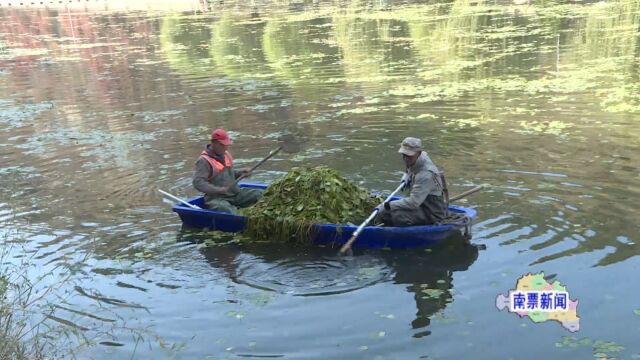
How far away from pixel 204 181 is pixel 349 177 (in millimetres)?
2514

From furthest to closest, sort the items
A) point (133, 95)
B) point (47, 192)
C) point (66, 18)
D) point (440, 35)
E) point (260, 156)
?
point (66, 18), point (440, 35), point (133, 95), point (260, 156), point (47, 192)

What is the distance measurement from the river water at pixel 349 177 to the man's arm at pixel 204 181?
0.75 metres

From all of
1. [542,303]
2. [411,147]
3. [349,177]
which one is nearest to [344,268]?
[411,147]

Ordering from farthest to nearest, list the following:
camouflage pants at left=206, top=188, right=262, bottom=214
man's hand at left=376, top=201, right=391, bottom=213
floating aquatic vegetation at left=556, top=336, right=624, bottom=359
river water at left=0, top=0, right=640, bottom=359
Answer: camouflage pants at left=206, top=188, right=262, bottom=214 → man's hand at left=376, top=201, right=391, bottom=213 → river water at left=0, top=0, right=640, bottom=359 → floating aquatic vegetation at left=556, top=336, right=624, bottom=359

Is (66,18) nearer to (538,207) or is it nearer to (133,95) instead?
(133,95)

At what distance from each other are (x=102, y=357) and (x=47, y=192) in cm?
542

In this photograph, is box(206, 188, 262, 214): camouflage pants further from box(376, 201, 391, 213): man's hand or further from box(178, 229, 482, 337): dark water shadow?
box(376, 201, 391, 213): man's hand

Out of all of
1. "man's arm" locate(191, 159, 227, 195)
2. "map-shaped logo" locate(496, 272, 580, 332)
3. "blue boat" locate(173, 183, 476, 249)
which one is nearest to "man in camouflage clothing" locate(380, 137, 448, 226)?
"blue boat" locate(173, 183, 476, 249)

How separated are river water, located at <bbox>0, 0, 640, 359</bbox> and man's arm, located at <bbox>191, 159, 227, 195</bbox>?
751 mm

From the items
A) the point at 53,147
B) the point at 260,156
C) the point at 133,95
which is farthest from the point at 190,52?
the point at 260,156

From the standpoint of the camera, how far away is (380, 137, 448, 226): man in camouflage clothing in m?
7.23

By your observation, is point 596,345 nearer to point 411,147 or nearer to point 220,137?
point 411,147

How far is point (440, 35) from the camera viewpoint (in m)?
23.4

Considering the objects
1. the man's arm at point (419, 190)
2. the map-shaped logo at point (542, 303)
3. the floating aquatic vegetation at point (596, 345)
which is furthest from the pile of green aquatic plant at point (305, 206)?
the floating aquatic vegetation at point (596, 345)
